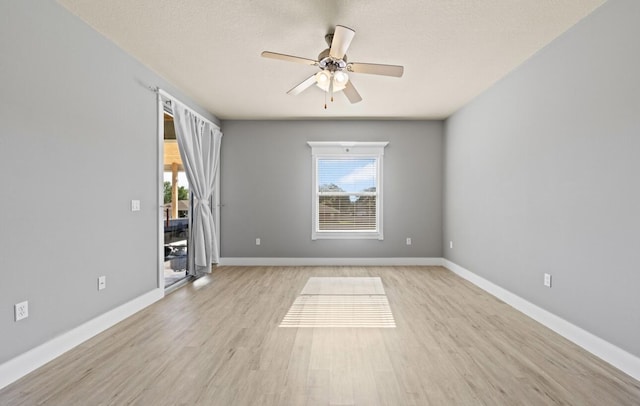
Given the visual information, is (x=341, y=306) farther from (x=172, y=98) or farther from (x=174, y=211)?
(x=172, y=98)

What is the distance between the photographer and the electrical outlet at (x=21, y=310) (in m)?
2.02

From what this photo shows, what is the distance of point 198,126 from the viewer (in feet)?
14.9

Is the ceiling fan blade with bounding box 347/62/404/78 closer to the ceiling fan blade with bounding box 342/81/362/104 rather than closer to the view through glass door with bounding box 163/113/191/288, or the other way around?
the ceiling fan blade with bounding box 342/81/362/104

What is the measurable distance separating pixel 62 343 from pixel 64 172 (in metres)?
1.28

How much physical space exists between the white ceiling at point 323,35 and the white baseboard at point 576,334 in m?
2.47

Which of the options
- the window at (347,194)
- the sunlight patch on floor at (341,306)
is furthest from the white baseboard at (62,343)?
the window at (347,194)

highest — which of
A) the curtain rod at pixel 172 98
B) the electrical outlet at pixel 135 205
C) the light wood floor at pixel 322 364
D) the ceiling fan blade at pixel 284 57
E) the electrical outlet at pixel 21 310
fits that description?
the curtain rod at pixel 172 98

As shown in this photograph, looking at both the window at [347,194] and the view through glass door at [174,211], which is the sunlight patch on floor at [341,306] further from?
the view through glass door at [174,211]

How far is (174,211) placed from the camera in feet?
14.4

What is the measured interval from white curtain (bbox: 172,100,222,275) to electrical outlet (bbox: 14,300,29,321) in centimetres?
233

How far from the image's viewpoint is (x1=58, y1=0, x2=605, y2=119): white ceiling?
2363mm

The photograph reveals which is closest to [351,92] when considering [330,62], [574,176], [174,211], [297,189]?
[330,62]

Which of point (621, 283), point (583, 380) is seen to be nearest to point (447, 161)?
point (621, 283)

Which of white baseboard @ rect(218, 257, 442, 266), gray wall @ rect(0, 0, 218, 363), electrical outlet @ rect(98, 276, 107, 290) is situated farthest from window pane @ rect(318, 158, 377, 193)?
electrical outlet @ rect(98, 276, 107, 290)
